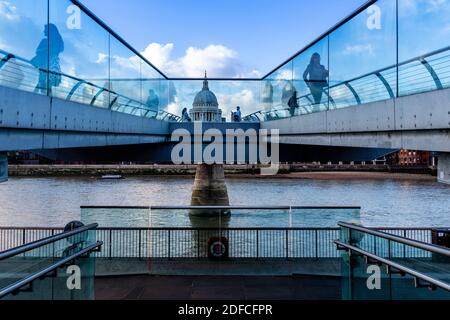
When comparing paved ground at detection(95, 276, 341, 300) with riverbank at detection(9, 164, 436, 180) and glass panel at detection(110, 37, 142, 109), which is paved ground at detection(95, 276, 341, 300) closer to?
glass panel at detection(110, 37, 142, 109)

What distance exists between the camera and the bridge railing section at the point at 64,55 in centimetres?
578

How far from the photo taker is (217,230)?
10938 millimetres

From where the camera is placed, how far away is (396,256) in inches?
174

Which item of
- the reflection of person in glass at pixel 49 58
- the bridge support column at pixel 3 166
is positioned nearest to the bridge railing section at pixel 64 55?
the reflection of person in glass at pixel 49 58

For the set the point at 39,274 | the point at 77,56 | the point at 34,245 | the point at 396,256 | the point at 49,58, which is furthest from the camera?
the point at 77,56

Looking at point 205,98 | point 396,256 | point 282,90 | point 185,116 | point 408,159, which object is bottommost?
point 396,256

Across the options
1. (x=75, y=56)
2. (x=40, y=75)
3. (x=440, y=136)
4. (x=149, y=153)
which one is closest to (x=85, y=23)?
(x=75, y=56)

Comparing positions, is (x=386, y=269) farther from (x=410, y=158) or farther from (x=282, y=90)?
(x=410, y=158)

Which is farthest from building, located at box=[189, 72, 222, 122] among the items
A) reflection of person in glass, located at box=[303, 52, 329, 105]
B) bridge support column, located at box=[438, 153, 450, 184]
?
bridge support column, located at box=[438, 153, 450, 184]

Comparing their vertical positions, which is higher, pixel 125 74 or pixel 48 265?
pixel 125 74

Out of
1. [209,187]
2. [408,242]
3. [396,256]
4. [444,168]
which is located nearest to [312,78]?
[444,168]

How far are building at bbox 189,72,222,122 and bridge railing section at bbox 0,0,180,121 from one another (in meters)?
5.34

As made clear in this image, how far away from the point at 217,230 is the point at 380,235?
22.3 feet

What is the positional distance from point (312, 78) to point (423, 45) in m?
5.65
